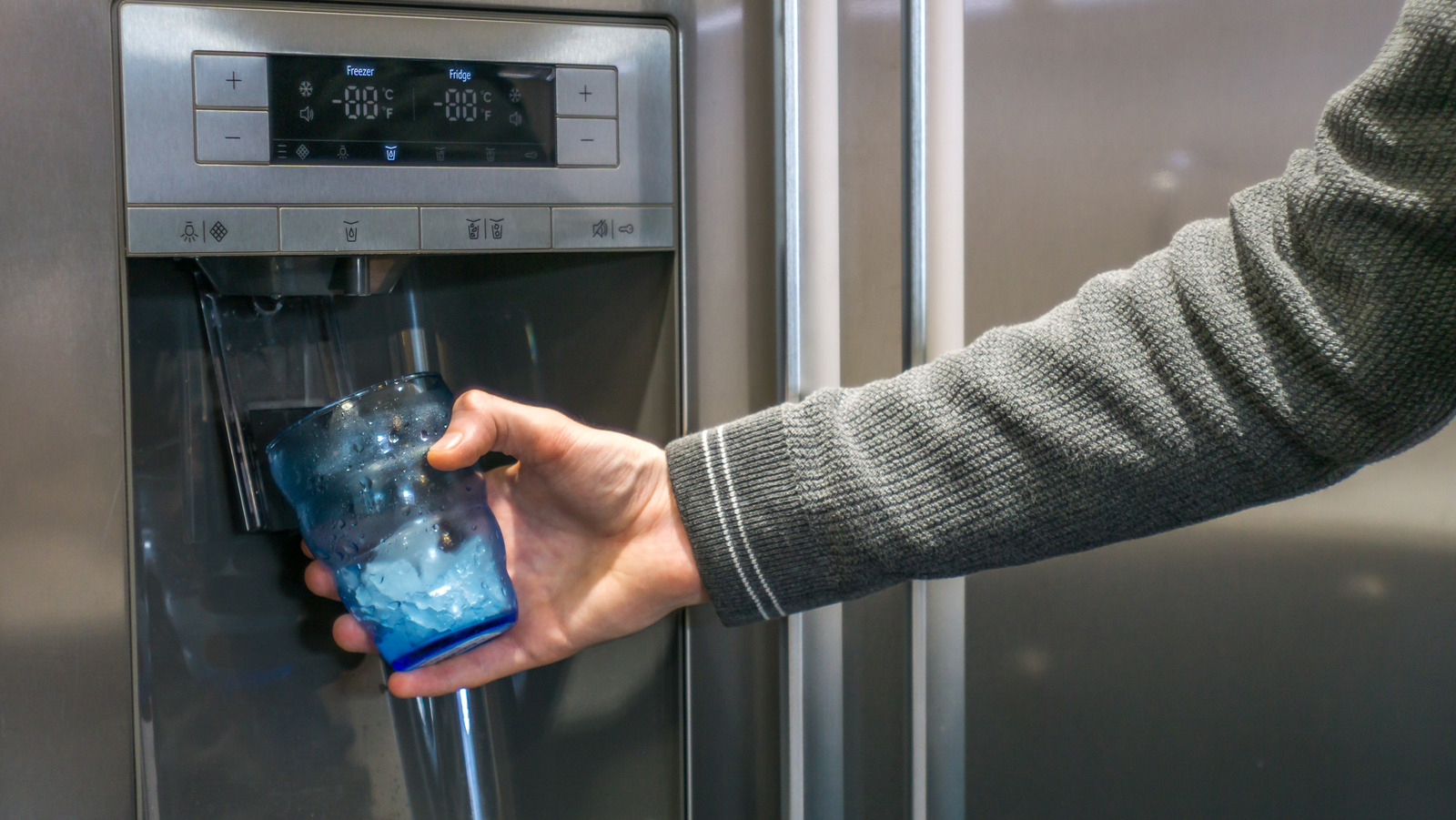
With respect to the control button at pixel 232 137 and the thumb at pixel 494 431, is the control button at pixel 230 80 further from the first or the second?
the thumb at pixel 494 431

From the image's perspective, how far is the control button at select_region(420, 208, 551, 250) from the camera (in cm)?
60

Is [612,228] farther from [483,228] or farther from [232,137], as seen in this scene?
[232,137]

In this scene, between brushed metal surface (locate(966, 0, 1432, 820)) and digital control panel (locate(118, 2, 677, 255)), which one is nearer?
digital control panel (locate(118, 2, 677, 255))

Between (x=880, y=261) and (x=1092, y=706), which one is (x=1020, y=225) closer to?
(x=880, y=261)

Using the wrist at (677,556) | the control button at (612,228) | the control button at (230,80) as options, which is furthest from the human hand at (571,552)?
the control button at (230,80)

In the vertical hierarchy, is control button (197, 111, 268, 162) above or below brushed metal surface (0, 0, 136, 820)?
above

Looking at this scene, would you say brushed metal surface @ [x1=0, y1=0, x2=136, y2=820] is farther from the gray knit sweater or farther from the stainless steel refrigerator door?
→ the gray knit sweater

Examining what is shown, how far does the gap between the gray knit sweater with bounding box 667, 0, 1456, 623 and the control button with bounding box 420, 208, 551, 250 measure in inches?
6.1

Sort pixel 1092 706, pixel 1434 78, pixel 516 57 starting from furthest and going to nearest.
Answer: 1. pixel 1092 706
2. pixel 516 57
3. pixel 1434 78

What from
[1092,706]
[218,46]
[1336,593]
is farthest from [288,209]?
[1336,593]

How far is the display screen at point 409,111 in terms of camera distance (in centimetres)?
58

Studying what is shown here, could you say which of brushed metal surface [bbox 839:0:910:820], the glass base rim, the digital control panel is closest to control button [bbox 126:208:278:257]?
the digital control panel

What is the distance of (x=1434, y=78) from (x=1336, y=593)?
1.58 ft

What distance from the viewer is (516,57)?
24.4 inches
